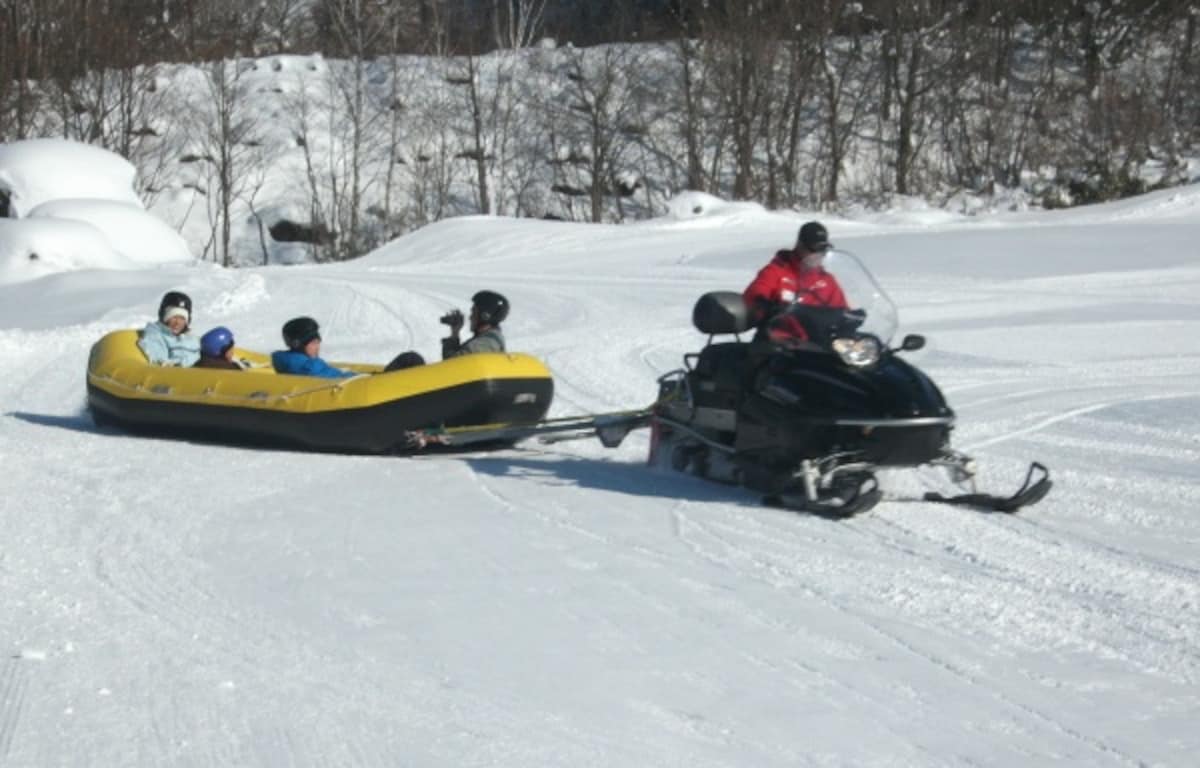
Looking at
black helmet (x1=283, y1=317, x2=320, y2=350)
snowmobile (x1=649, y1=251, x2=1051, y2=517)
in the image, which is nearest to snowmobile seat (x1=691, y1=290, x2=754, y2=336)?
snowmobile (x1=649, y1=251, x2=1051, y2=517)

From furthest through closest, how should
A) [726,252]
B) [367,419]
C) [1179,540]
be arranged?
[726,252], [367,419], [1179,540]

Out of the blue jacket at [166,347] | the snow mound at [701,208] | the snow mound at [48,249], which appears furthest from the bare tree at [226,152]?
the blue jacket at [166,347]

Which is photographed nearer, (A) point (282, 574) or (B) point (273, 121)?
(A) point (282, 574)

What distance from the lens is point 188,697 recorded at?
4402mm

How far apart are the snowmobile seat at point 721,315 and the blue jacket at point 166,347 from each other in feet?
13.1

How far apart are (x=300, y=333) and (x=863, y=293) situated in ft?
11.2

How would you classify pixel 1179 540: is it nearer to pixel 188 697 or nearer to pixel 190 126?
pixel 188 697

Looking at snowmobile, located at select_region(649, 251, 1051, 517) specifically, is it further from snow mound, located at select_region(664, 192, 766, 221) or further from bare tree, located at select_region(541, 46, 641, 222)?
bare tree, located at select_region(541, 46, 641, 222)

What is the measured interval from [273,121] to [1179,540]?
1215 inches

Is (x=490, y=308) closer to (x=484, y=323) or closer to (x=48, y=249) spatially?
(x=484, y=323)

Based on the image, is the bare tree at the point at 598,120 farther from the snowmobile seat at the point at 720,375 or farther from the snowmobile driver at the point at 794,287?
the snowmobile driver at the point at 794,287

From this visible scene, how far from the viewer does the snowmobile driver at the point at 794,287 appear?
750cm

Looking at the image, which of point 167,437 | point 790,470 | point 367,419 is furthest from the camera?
point 167,437

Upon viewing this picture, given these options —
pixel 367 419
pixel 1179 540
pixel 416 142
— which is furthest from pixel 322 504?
pixel 416 142
